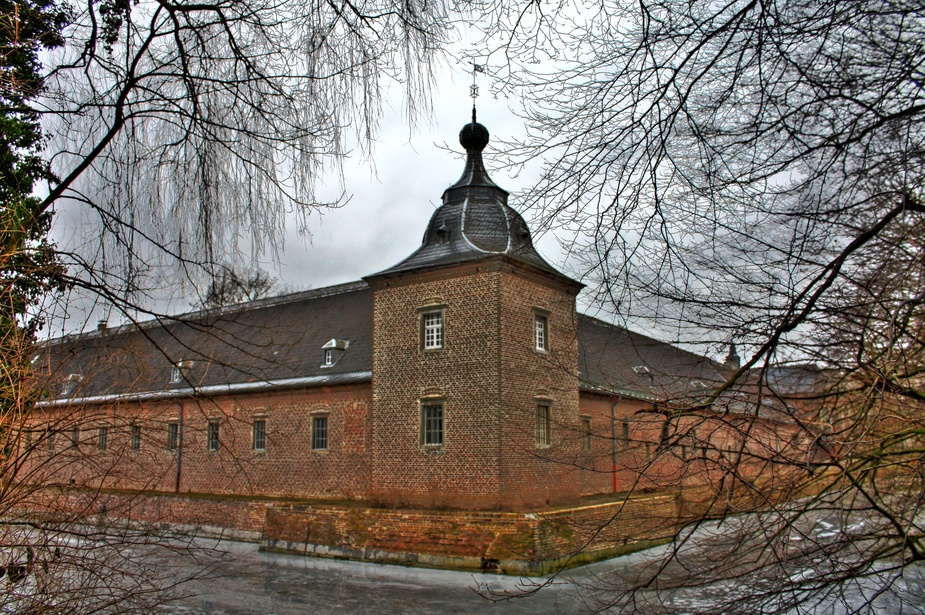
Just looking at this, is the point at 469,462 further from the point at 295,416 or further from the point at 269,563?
the point at 295,416

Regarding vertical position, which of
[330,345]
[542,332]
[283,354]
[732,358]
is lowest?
[732,358]

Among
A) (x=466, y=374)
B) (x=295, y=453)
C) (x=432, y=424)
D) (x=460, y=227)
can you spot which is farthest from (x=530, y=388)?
(x=295, y=453)

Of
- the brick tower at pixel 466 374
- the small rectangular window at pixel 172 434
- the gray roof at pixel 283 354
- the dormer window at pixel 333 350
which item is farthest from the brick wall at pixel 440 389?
the small rectangular window at pixel 172 434

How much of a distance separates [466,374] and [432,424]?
1.63m

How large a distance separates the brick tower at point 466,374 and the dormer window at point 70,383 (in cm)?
1267

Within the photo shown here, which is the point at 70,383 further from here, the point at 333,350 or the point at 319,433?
the point at 333,350

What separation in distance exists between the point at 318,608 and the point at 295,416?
10803mm

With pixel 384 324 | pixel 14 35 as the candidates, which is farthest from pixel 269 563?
pixel 14 35

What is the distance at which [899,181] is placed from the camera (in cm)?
516

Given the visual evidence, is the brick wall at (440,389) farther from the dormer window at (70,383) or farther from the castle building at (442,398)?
the dormer window at (70,383)

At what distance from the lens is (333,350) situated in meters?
23.7

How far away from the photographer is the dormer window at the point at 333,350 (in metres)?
23.5

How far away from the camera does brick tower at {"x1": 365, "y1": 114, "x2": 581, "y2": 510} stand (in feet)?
58.3

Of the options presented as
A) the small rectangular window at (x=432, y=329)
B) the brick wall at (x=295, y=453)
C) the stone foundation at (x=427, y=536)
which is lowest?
the stone foundation at (x=427, y=536)
